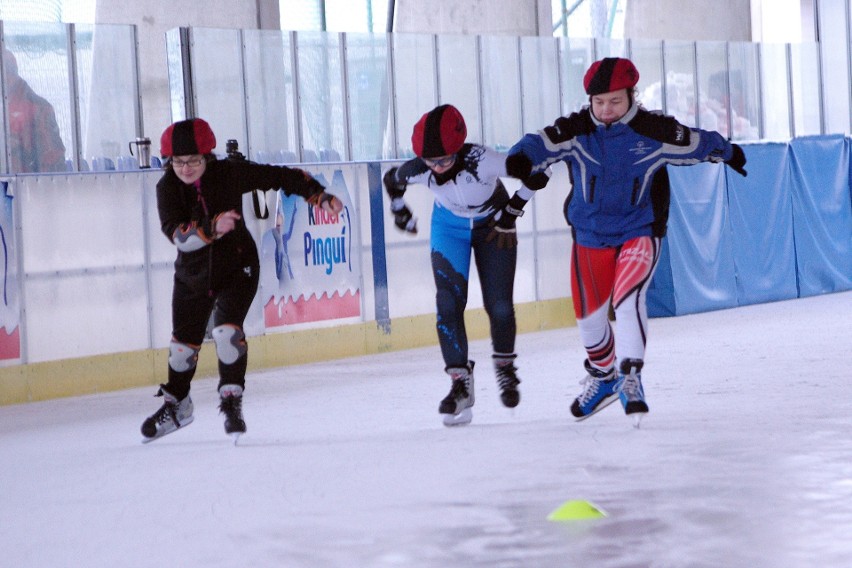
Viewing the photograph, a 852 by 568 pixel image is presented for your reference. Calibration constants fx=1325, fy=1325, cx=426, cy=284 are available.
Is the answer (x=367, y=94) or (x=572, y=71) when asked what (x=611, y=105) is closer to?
(x=367, y=94)

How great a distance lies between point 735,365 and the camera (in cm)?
886

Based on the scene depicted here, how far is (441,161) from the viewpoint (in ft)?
21.0

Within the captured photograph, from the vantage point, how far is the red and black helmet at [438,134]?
20.7 ft

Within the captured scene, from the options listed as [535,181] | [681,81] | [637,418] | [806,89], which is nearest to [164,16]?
[681,81]

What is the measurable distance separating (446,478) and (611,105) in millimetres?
1901

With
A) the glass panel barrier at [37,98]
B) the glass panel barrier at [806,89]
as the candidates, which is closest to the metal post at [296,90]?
the glass panel barrier at [37,98]

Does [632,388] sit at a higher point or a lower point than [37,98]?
lower

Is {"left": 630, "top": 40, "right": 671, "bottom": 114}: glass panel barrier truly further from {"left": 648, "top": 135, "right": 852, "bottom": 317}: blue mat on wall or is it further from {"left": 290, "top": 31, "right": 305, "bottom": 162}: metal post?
{"left": 290, "top": 31, "right": 305, "bottom": 162}: metal post

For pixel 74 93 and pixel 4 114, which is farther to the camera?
pixel 74 93

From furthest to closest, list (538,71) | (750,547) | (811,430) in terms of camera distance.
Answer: (538,71)
(811,430)
(750,547)

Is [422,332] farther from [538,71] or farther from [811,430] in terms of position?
[811,430]

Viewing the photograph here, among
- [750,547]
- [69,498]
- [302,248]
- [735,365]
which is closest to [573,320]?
[302,248]

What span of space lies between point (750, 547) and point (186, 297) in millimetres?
3284

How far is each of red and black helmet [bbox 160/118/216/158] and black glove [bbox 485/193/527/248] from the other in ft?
4.72
